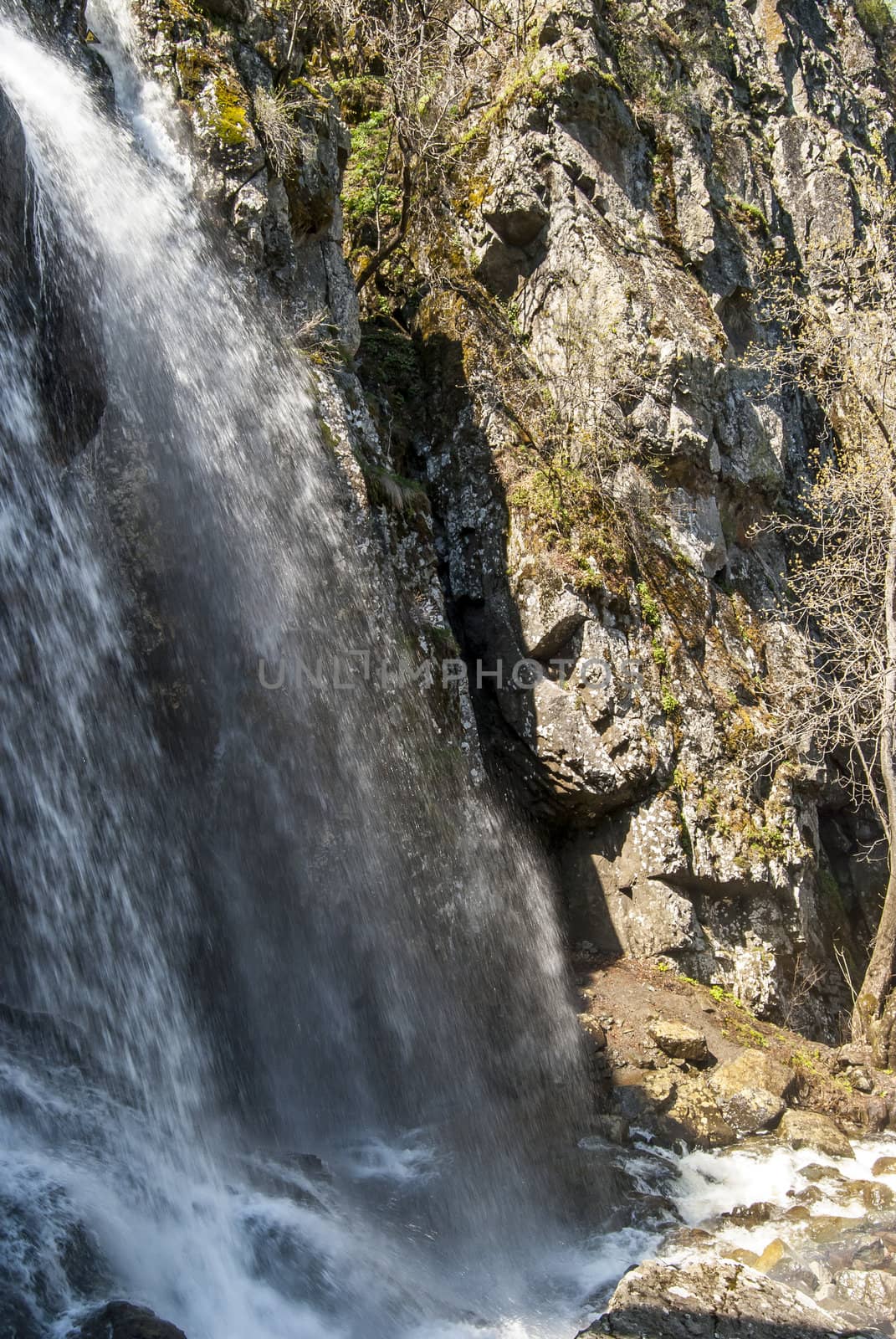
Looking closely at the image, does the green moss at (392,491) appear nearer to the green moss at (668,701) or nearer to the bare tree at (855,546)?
the green moss at (668,701)

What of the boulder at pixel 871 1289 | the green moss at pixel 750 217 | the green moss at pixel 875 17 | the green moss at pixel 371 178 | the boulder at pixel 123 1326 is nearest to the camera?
the boulder at pixel 123 1326

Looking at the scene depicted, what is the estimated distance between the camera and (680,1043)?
8.00 metres

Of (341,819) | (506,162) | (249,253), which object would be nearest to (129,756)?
(341,819)

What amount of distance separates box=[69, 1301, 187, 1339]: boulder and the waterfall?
2.76ft

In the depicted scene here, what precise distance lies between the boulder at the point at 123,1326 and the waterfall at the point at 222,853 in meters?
0.84

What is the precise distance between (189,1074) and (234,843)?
1714mm

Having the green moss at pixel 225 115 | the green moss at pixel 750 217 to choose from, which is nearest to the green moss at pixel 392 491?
the green moss at pixel 225 115

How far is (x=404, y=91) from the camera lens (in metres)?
11.8

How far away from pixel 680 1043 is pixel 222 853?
13.0 ft

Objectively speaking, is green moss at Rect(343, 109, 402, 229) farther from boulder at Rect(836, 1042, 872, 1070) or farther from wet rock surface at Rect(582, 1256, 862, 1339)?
wet rock surface at Rect(582, 1256, 862, 1339)

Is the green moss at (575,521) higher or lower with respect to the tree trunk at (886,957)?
higher

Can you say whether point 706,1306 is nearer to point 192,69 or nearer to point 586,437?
point 586,437

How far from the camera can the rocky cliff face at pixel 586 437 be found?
906 cm

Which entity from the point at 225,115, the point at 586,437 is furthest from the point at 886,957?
the point at 225,115
